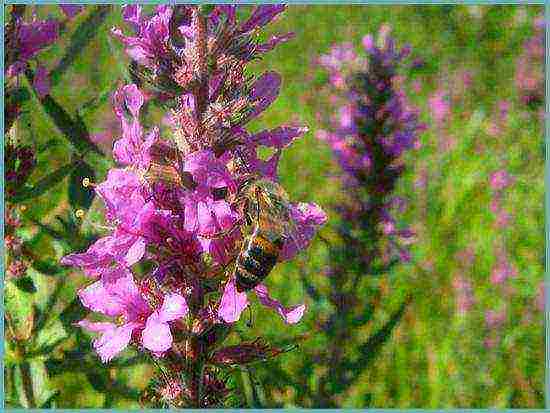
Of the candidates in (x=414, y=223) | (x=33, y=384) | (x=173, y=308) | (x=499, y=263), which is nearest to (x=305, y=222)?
(x=173, y=308)

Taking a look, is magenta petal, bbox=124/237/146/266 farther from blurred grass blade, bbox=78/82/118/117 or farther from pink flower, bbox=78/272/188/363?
blurred grass blade, bbox=78/82/118/117

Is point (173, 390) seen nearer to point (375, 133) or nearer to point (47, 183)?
point (47, 183)

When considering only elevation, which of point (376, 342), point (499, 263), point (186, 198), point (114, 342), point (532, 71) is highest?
point (186, 198)

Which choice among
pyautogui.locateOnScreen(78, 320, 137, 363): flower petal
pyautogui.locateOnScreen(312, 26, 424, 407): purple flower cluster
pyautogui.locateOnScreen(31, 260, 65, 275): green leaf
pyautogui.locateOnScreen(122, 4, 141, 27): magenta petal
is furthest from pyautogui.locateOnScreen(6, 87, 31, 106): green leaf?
pyautogui.locateOnScreen(312, 26, 424, 407): purple flower cluster

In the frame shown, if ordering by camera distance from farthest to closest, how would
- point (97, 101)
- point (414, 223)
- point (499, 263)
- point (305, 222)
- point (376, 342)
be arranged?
point (414, 223) < point (499, 263) < point (376, 342) < point (97, 101) < point (305, 222)

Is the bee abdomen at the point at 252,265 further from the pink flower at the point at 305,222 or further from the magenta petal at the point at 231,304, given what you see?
the pink flower at the point at 305,222

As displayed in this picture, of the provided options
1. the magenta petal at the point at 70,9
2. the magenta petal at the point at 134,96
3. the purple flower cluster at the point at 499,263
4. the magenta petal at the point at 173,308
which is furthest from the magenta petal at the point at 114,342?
the purple flower cluster at the point at 499,263

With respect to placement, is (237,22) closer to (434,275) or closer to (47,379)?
(47,379)
